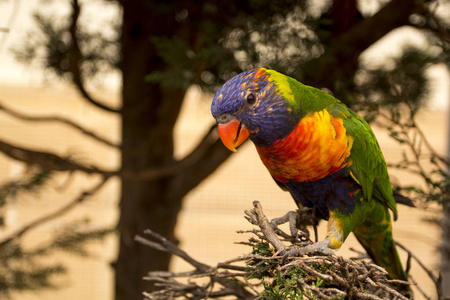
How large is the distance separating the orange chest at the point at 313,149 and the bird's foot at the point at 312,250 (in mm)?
154

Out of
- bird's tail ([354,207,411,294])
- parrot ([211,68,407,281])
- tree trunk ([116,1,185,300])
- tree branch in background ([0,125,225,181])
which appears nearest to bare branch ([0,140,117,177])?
tree branch in background ([0,125,225,181])

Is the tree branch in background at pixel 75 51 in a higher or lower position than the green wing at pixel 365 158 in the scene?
higher

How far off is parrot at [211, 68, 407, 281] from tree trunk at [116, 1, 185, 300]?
712 millimetres

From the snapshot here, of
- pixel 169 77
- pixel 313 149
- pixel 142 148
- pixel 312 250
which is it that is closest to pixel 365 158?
pixel 313 149

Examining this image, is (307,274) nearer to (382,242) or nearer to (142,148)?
(382,242)

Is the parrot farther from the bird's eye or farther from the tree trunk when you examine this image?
the tree trunk

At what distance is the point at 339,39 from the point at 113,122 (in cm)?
221

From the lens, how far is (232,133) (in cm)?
88

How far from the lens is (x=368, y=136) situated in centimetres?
100

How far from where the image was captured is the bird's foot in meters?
0.79

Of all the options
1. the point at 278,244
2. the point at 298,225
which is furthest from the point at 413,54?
the point at 278,244

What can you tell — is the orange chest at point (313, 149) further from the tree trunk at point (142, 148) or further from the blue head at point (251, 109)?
the tree trunk at point (142, 148)

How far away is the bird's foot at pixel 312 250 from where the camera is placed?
2.59 ft

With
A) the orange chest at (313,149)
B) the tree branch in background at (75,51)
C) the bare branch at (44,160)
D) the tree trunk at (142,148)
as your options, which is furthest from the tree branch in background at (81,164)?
the orange chest at (313,149)
